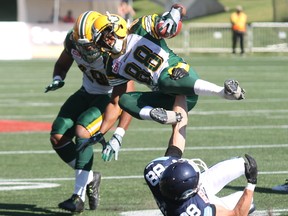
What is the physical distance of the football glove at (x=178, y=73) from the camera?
7.35m

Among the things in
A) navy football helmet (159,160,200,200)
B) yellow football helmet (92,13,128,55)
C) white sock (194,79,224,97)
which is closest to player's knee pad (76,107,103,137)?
yellow football helmet (92,13,128,55)

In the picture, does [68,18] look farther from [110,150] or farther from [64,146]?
[110,150]

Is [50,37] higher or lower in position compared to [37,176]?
lower

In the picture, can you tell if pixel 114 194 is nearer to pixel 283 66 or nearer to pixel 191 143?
pixel 191 143

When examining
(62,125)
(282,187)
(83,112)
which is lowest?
(282,187)

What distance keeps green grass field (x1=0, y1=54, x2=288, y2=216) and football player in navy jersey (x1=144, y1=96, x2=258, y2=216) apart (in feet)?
3.85

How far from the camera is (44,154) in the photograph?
1148cm

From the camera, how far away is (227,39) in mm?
32594

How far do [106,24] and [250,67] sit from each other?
17745mm

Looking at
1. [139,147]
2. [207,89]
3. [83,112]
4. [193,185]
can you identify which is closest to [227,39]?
[139,147]

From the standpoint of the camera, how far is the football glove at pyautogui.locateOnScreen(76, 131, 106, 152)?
24.6 feet

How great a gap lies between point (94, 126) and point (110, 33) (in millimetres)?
1044

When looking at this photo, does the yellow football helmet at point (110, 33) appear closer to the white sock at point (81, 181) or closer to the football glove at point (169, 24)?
the football glove at point (169, 24)

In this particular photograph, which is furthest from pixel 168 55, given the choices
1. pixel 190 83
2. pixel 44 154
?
pixel 44 154
